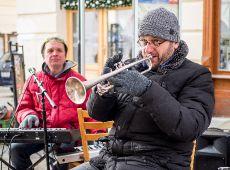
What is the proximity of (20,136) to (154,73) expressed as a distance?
1.57 meters

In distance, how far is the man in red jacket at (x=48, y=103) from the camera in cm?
425

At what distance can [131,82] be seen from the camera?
97.0 inches

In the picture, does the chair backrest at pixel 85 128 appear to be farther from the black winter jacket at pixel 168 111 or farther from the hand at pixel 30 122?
the black winter jacket at pixel 168 111

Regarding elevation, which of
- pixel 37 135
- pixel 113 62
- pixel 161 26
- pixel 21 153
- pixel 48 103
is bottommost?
pixel 21 153

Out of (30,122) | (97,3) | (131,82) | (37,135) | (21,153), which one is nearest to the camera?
(131,82)

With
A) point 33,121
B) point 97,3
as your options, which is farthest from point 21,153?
point 97,3

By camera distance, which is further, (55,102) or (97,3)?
(97,3)

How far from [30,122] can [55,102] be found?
0.31 metres

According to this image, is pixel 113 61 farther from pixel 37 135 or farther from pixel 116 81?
pixel 37 135

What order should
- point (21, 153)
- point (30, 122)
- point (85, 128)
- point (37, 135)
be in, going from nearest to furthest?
point (37, 135)
point (85, 128)
point (30, 122)
point (21, 153)

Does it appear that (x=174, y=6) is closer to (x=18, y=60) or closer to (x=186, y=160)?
(x=18, y=60)

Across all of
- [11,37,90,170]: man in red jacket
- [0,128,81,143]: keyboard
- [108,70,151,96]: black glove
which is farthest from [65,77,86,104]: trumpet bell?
[11,37,90,170]: man in red jacket

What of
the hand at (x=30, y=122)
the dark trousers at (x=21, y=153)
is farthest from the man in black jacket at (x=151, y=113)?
the dark trousers at (x=21, y=153)

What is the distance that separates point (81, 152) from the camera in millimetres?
4066
